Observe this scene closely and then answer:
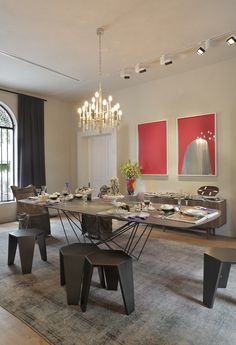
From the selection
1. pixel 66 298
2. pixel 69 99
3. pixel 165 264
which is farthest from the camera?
pixel 69 99

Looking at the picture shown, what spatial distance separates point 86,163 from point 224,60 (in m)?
4.33

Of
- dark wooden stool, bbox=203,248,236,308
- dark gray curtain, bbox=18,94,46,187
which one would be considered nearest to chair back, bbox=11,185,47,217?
dark gray curtain, bbox=18,94,46,187

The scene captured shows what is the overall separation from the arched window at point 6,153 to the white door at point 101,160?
2125mm

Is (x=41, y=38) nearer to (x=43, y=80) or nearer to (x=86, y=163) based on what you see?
(x=43, y=80)

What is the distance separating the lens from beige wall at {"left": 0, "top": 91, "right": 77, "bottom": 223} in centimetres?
673

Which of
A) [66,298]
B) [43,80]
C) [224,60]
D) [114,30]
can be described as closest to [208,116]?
[224,60]

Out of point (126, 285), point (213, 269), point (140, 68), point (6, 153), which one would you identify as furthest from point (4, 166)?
point (213, 269)

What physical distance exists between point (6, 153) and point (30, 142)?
0.65 metres

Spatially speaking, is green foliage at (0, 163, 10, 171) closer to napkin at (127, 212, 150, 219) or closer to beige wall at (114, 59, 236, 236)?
beige wall at (114, 59, 236, 236)

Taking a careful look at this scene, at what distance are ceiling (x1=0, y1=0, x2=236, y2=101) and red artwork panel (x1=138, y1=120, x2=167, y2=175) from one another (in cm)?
112

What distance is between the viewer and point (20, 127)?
19.7 feet

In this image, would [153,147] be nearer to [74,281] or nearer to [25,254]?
[25,254]

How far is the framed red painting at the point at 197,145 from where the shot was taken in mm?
4684

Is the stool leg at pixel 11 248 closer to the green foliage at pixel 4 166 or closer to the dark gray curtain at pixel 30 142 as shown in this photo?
the dark gray curtain at pixel 30 142
